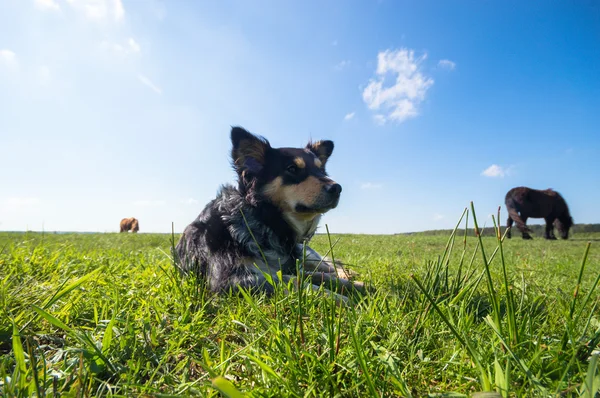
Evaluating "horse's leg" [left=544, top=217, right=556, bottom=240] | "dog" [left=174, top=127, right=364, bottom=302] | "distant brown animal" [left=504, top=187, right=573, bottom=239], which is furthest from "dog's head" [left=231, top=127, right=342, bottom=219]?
"horse's leg" [left=544, top=217, right=556, bottom=240]

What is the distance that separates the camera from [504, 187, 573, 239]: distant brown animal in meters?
17.8

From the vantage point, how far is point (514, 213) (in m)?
17.4

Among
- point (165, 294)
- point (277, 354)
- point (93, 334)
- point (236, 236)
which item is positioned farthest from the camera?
point (236, 236)

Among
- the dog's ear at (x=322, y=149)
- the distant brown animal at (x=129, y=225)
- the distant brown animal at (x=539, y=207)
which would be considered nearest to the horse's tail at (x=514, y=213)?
the distant brown animal at (x=539, y=207)

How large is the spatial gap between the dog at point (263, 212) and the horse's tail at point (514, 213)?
1708 cm

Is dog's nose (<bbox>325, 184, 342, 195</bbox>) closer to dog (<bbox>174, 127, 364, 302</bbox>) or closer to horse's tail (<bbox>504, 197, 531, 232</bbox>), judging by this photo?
dog (<bbox>174, 127, 364, 302</bbox>)

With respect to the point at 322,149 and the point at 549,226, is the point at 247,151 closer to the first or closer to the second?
the point at 322,149

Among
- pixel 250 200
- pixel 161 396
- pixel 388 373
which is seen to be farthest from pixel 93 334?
pixel 250 200

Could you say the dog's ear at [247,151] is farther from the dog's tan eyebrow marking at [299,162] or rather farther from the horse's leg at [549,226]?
the horse's leg at [549,226]

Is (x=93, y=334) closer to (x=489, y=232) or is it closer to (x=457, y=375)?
(x=457, y=375)

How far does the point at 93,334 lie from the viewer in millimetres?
1629

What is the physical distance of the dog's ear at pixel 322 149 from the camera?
16.7ft

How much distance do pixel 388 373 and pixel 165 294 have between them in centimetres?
177

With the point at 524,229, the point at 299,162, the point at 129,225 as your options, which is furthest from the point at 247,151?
the point at 129,225
